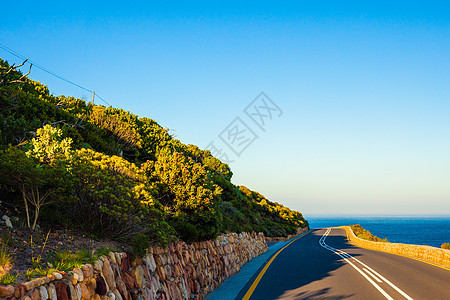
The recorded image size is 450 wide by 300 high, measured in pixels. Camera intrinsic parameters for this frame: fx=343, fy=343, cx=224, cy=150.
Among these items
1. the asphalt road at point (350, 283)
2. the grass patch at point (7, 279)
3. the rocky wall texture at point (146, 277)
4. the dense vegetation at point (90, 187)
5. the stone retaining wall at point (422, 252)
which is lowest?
the stone retaining wall at point (422, 252)

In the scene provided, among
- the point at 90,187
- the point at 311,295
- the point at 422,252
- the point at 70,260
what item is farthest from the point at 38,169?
the point at 422,252

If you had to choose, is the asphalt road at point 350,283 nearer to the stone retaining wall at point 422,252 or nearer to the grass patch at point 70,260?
the stone retaining wall at point 422,252

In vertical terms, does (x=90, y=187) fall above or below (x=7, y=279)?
above

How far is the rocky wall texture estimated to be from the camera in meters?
4.80

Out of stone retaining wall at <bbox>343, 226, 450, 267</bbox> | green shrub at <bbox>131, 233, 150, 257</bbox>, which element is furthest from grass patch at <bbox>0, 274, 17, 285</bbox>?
stone retaining wall at <bbox>343, 226, 450, 267</bbox>

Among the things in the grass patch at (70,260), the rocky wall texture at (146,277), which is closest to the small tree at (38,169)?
the grass patch at (70,260)

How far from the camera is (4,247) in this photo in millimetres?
5715

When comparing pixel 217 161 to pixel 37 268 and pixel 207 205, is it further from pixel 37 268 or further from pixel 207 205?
pixel 37 268

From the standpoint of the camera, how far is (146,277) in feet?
25.8

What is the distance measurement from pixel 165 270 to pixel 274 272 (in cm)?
727

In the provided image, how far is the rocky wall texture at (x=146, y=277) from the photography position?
15.7 ft

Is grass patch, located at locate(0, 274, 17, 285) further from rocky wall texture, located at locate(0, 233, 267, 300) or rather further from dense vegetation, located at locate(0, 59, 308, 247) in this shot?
dense vegetation, located at locate(0, 59, 308, 247)

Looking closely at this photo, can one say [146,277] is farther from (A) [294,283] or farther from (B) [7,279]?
(A) [294,283]

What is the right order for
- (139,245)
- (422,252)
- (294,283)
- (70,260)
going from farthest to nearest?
(422,252) < (294,283) < (139,245) < (70,260)
